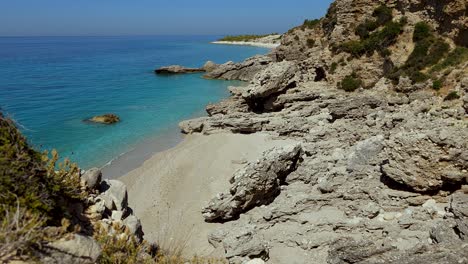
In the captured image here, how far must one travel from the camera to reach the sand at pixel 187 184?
13023mm

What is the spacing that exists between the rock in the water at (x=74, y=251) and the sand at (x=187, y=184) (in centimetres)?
391

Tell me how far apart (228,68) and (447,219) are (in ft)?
186

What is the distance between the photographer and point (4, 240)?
4.92 m

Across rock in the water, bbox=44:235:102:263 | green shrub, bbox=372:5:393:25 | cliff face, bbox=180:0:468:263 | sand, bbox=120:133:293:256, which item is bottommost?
sand, bbox=120:133:293:256

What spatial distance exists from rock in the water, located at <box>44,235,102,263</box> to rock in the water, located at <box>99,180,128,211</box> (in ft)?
11.5

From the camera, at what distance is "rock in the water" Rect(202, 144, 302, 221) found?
43.1 feet

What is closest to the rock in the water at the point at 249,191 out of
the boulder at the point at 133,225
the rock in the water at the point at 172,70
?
the boulder at the point at 133,225

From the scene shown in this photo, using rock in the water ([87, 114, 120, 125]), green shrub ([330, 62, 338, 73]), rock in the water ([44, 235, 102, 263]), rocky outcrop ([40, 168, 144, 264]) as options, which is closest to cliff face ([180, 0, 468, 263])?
green shrub ([330, 62, 338, 73])

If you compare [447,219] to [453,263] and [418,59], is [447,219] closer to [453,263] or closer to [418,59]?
[453,263]

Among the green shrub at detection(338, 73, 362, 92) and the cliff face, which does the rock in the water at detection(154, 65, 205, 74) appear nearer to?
the cliff face

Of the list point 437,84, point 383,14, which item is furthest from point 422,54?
point 383,14

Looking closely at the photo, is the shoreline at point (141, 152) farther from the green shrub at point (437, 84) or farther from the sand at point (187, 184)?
the green shrub at point (437, 84)

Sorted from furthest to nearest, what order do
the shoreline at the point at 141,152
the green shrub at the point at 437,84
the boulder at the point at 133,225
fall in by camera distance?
the green shrub at the point at 437,84, the shoreline at the point at 141,152, the boulder at the point at 133,225

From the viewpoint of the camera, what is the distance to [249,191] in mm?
13109
